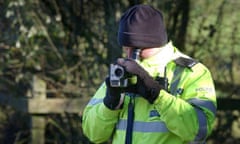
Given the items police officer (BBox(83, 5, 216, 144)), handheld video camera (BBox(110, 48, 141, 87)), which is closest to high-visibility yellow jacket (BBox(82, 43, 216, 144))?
police officer (BBox(83, 5, 216, 144))

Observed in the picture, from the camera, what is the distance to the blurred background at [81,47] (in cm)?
725

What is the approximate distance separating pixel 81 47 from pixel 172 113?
4422 millimetres

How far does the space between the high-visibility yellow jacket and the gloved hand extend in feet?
0.11

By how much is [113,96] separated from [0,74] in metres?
4.54

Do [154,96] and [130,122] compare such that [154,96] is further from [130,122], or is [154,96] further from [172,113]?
[130,122]

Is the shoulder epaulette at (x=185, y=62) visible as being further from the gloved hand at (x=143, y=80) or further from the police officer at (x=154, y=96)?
Result: the gloved hand at (x=143, y=80)

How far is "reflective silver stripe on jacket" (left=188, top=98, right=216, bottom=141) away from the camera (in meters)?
3.47

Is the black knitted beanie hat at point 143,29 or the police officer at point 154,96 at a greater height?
the black knitted beanie hat at point 143,29

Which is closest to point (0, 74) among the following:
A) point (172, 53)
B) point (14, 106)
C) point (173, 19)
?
point (14, 106)

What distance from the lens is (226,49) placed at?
7.39m

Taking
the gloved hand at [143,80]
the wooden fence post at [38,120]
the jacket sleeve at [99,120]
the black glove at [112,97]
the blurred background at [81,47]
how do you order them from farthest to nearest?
the blurred background at [81,47], the wooden fence post at [38,120], the jacket sleeve at [99,120], the black glove at [112,97], the gloved hand at [143,80]

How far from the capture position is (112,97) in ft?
11.7

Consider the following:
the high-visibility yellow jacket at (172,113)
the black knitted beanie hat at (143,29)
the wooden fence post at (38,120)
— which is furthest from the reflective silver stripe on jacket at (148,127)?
the wooden fence post at (38,120)

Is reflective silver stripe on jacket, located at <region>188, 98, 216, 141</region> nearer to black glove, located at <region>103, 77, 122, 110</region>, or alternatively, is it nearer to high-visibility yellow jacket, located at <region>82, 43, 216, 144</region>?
high-visibility yellow jacket, located at <region>82, 43, 216, 144</region>
